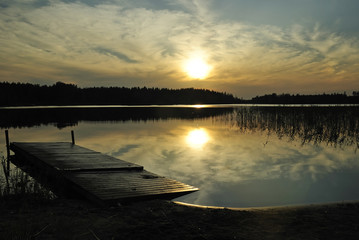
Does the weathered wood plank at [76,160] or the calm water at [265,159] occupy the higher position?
the weathered wood plank at [76,160]

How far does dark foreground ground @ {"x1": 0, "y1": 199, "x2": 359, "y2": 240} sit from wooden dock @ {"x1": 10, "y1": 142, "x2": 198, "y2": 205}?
1.48 ft

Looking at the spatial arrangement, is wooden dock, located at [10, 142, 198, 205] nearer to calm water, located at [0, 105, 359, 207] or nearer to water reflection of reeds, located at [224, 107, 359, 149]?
calm water, located at [0, 105, 359, 207]

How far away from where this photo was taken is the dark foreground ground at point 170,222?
14.6ft

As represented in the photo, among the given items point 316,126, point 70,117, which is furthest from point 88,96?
point 316,126

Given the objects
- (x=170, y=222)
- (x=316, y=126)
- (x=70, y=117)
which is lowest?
(x=170, y=222)

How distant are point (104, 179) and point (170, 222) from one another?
345 centimetres

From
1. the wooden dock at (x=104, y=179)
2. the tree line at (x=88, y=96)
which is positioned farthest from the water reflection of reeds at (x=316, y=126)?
the tree line at (x=88, y=96)

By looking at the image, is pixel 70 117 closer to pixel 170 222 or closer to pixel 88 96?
pixel 170 222

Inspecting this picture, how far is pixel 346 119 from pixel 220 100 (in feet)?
457

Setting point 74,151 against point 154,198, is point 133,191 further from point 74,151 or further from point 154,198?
point 74,151

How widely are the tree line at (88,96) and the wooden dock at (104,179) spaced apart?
9546 centimetres

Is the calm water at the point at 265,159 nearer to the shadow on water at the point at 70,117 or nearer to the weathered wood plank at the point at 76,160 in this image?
the weathered wood plank at the point at 76,160

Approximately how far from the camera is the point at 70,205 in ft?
20.4

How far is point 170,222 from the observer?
200 inches
